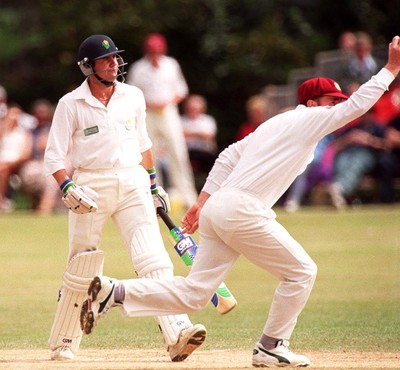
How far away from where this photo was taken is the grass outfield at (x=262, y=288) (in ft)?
31.6

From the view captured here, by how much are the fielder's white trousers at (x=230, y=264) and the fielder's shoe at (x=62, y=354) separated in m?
0.90

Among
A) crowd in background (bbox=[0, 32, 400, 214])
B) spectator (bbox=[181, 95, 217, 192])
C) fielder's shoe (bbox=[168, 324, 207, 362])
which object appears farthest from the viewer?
spectator (bbox=[181, 95, 217, 192])

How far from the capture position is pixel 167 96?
62.0ft

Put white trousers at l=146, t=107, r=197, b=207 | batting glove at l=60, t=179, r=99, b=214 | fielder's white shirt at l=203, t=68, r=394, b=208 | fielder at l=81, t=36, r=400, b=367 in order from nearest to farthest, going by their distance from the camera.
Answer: fielder's white shirt at l=203, t=68, r=394, b=208, fielder at l=81, t=36, r=400, b=367, batting glove at l=60, t=179, r=99, b=214, white trousers at l=146, t=107, r=197, b=207

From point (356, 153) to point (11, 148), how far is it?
5828mm

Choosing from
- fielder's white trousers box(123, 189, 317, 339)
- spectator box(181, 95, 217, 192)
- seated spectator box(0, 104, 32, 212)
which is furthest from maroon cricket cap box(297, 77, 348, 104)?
seated spectator box(0, 104, 32, 212)

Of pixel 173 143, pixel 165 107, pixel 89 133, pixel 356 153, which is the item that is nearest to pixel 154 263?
pixel 89 133

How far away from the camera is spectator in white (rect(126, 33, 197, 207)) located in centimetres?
1888

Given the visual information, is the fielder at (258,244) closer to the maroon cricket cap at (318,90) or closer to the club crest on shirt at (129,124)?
the maroon cricket cap at (318,90)

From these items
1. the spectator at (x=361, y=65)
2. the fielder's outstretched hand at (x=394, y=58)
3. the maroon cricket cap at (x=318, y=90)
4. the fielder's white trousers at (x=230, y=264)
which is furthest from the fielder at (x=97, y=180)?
the spectator at (x=361, y=65)

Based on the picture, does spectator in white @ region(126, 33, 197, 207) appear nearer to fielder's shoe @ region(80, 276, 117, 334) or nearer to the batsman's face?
the batsman's face

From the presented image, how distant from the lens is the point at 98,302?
7.83 meters

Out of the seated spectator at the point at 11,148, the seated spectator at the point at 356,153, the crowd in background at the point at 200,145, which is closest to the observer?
the crowd in background at the point at 200,145

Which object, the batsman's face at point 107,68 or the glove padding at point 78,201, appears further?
the batsman's face at point 107,68
